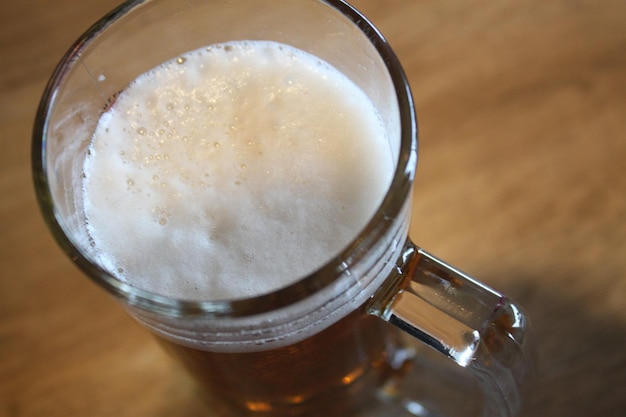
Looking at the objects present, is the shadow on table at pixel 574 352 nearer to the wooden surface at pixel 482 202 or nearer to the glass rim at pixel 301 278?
the wooden surface at pixel 482 202

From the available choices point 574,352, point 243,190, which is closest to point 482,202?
point 574,352

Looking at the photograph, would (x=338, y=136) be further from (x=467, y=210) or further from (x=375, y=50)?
(x=467, y=210)

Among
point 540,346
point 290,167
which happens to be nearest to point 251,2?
point 290,167

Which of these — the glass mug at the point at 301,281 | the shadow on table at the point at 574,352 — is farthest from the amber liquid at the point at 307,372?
the shadow on table at the point at 574,352

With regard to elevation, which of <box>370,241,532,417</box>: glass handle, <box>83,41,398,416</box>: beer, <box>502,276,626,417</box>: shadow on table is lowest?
<box>502,276,626,417</box>: shadow on table

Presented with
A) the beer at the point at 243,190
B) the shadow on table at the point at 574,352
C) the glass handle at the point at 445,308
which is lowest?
the shadow on table at the point at 574,352

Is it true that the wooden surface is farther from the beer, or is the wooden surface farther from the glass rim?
the glass rim

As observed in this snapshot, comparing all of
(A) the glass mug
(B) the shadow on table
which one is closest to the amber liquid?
(A) the glass mug

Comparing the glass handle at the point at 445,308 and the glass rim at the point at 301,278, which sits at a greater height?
the glass rim at the point at 301,278
